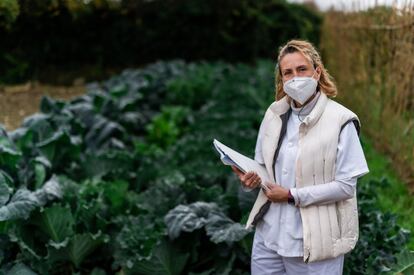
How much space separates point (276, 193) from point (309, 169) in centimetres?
17

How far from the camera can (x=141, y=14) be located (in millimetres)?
14680

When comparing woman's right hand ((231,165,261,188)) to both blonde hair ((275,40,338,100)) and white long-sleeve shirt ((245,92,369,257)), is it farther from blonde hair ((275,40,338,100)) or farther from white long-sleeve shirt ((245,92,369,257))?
blonde hair ((275,40,338,100))

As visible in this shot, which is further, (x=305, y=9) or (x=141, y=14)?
(x=305, y=9)

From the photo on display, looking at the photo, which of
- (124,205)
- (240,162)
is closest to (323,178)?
(240,162)

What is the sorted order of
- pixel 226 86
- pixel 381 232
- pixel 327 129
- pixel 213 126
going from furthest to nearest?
pixel 226 86
pixel 213 126
pixel 381 232
pixel 327 129

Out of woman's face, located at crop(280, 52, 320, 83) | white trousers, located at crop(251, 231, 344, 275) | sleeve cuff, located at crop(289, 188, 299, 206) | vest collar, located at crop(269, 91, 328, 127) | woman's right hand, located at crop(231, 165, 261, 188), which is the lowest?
white trousers, located at crop(251, 231, 344, 275)

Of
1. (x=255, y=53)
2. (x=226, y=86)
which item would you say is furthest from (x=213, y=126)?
(x=255, y=53)

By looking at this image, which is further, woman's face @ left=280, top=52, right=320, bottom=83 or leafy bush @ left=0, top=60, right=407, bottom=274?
leafy bush @ left=0, top=60, right=407, bottom=274

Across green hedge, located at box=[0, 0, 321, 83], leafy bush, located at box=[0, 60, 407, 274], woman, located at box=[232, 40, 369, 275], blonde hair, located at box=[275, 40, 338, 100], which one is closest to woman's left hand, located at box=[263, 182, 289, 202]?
woman, located at box=[232, 40, 369, 275]

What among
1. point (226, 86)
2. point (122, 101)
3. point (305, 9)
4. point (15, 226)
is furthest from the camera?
point (305, 9)

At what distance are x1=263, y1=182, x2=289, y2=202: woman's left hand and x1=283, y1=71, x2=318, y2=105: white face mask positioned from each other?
37 centimetres

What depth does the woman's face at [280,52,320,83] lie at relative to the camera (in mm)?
2631

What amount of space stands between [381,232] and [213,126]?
356 cm

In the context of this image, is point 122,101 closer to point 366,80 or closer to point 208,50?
point 366,80
